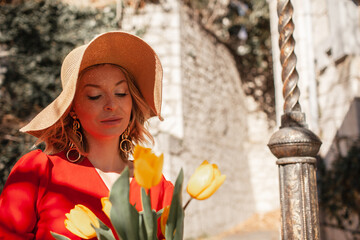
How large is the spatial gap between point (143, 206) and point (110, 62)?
765 mm

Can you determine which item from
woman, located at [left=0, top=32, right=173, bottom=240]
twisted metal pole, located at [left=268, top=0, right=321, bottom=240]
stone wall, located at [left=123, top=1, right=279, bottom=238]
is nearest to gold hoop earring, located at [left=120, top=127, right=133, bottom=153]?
woman, located at [left=0, top=32, right=173, bottom=240]

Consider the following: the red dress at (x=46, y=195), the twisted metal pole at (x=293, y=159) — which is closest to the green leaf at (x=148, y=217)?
the red dress at (x=46, y=195)

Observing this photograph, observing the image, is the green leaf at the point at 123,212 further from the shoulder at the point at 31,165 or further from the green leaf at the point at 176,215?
the shoulder at the point at 31,165

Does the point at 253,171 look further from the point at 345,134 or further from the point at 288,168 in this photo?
the point at 288,168

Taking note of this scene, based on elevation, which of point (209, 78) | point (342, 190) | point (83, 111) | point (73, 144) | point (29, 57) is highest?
point (209, 78)

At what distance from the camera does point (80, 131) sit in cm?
143

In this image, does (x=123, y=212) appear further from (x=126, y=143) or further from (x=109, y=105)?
(x=126, y=143)

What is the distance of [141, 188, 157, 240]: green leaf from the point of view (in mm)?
776

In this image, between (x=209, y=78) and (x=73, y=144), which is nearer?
(x=73, y=144)

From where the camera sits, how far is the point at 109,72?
133cm

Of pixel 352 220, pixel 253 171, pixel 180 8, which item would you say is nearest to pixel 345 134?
pixel 352 220

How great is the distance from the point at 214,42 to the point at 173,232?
6.53 metres

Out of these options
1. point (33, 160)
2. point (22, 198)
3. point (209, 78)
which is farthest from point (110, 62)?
point (209, 78)

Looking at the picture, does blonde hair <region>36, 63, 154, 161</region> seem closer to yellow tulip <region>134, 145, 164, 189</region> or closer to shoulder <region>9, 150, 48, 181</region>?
shoulder <region>9, 150, 48, 181</region>
